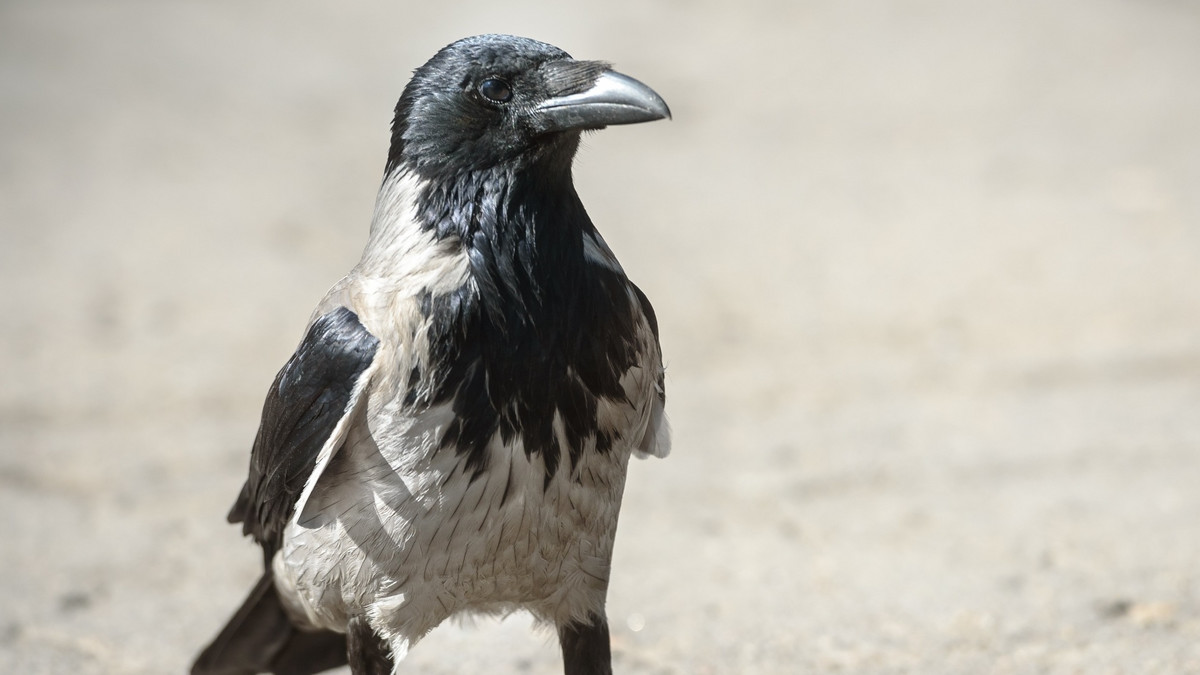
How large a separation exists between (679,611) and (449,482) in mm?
2266

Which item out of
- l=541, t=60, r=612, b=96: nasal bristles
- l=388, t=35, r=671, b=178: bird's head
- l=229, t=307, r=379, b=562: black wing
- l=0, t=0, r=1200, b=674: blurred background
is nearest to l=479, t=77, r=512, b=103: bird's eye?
l=388, t=35, r=671, b=178: bird's head

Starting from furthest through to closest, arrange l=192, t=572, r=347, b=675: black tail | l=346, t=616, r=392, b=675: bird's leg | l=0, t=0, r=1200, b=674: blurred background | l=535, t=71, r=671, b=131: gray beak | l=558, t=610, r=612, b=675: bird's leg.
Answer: l=0, t=0, r=1200, b=674: blurred background, l=192, t=572, r=347, b=675: black tail, l=558, t=610, r=612, b=675: bird's leg, l=346, t=616, r=392, b=675: bird's leg, l=535, t=71, r=671, b=131: gray beak

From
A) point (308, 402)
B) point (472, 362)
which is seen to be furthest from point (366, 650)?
point (472, 362)

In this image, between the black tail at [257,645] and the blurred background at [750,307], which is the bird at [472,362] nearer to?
the blurred background at [750,307]

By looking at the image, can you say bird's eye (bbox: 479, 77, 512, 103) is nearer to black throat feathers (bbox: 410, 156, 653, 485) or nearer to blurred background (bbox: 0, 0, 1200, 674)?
black throat feathers (bbox: 410, 156, 653, 485)

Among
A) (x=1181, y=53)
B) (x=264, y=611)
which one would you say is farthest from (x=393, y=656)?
(x=1181, y=53)

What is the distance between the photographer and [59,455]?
6.72m

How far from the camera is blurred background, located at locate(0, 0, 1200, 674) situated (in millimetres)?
5203

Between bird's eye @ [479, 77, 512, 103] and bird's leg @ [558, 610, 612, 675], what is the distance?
1.47 metres

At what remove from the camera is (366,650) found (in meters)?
3.59

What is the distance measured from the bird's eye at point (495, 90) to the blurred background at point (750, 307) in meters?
1.59

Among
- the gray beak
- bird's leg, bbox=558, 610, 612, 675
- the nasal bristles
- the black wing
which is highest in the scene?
the nasal bristles

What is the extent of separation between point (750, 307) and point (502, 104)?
5348 mm

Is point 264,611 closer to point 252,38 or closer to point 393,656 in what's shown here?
point 393,656
